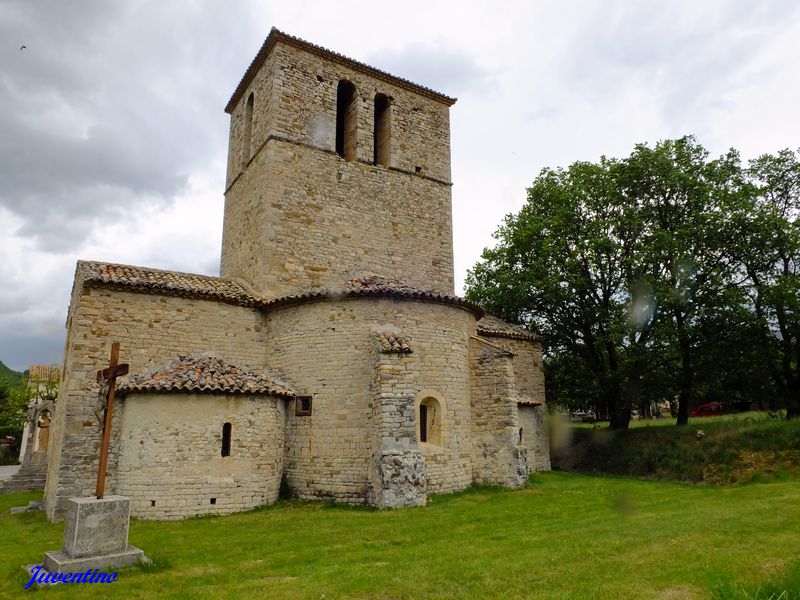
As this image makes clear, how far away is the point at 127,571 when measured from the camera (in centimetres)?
703

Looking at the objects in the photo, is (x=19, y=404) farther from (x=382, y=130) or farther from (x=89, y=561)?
(x=89, y=561)

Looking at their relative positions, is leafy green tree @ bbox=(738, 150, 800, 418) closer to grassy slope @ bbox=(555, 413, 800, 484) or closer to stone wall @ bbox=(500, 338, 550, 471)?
grassy slope @ bbox=(555, 413, 800, 484)

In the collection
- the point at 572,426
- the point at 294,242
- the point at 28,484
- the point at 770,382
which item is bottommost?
the point at 28,484

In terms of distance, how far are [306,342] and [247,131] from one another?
363 inches

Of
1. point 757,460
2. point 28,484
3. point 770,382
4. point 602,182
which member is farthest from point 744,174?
point 28,484

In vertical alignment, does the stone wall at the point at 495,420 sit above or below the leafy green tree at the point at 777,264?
below

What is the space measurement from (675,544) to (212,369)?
9854 mm

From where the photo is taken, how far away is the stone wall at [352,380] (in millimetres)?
12422

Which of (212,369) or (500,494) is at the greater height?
(212,369)

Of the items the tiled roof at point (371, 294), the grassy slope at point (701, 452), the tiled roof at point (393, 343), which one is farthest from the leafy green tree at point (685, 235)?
the tiled roof at point (393, 343)

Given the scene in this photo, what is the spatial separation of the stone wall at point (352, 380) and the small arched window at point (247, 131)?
691cm

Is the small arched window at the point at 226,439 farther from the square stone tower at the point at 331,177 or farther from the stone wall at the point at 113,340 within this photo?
the square stone tower at the point at 331,177

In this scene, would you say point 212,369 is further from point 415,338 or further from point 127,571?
point 127,571

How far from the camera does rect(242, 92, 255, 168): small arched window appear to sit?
725 inches
